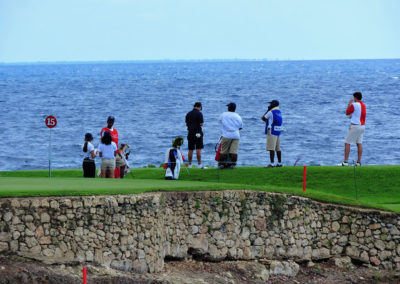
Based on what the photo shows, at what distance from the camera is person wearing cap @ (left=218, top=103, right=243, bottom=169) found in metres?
→ 25.4

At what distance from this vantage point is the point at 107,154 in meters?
23.5

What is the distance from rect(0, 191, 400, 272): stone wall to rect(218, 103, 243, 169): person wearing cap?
4.44 meters

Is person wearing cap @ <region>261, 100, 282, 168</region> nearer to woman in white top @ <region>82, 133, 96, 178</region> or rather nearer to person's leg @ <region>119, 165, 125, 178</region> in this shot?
person's leg @ <region>119, 165, 125, 178</region>

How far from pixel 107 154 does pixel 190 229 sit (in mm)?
4220

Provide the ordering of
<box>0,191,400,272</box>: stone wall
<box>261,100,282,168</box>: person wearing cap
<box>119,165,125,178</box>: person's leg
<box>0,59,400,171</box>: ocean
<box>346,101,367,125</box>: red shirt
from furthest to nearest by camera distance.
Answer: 1. <box>0,59,400,171</box>: ocean
2. <box>346,101,367,125</box>: red shirt
3. <box>261,100,282,168</box>: person wearing cap
4. <box>119,165,125,178</box>: person's leg
5. <box>0,191,400,272</box>: stone wall

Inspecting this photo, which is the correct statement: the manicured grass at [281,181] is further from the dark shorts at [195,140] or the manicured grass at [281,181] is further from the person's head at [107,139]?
the person's head at [107,139]

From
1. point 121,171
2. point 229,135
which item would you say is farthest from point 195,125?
point 121,171

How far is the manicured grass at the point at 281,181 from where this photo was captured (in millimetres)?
21359

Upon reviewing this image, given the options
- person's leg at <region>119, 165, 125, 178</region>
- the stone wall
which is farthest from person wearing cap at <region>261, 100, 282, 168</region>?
person's leg at <region>119, 165, 125, 178</region>

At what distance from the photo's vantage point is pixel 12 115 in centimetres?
8975

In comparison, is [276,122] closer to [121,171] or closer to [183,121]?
[121,171]

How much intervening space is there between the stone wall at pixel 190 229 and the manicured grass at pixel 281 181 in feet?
1.39

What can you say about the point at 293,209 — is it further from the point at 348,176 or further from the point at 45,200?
the point at 45,200

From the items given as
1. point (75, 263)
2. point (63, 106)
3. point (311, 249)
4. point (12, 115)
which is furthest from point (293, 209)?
point (63, 106)
